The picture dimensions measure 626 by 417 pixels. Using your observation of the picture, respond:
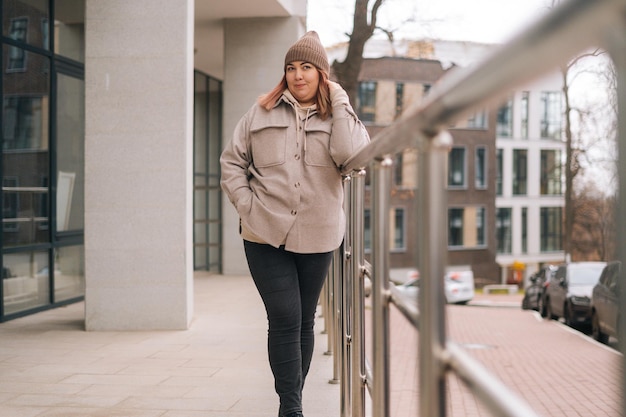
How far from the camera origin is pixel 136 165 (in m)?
6.71

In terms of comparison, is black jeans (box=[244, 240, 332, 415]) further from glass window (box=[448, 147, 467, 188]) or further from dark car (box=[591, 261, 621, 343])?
dark car (box=[591, 261, 621, 343])

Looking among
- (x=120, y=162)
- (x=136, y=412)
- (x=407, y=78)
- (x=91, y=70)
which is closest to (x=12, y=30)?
(x=91, y=70)

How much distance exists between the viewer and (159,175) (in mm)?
6719

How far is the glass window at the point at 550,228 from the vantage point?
2170 millimetres

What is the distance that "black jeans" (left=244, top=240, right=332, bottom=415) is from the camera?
10.3ft

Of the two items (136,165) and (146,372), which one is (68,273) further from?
(146,372)

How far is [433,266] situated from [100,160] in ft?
19.0

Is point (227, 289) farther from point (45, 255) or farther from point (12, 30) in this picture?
point (12, 30)

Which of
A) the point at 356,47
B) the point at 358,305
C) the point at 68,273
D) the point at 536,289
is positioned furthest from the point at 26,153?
the point at 536,289

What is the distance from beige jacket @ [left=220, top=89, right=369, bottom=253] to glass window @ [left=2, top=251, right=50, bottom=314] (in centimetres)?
501

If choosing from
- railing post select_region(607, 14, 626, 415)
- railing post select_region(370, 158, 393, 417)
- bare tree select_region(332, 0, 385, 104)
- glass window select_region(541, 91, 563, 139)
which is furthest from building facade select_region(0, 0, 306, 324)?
railing post select_region(607, 14, 626, 415)

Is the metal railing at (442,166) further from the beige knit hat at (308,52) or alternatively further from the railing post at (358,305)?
the beige knit hat at (308,52)

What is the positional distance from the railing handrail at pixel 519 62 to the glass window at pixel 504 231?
1723 mm

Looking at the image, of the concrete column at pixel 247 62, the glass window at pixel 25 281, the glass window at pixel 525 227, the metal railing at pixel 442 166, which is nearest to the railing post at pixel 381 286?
the metal railing at pixel 442 166
